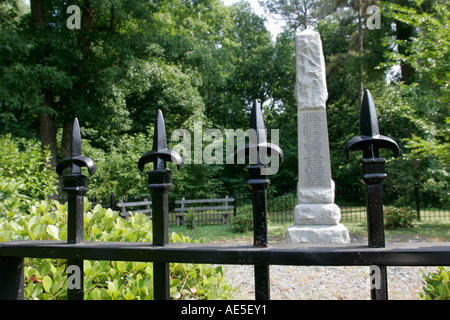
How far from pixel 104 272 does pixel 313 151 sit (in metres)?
6.27

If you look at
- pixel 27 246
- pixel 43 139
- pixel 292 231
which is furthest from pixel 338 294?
pixel 43 139

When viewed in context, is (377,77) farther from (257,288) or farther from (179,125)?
(257,288)

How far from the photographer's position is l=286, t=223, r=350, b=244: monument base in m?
7.00

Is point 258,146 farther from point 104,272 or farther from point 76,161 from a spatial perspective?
point 104,272

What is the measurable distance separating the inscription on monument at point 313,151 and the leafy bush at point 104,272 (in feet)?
17.3

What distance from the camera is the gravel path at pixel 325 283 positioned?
181 inches

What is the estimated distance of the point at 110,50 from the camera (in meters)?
15.0

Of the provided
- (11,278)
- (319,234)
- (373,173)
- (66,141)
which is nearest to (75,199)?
(11,278)

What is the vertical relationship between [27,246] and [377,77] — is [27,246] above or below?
below

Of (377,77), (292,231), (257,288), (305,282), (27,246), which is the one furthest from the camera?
(377,77)

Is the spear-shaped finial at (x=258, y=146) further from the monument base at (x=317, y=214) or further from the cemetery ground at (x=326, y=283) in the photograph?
the monument base at (x=317, y=214)

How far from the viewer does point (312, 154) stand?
7.62 metres

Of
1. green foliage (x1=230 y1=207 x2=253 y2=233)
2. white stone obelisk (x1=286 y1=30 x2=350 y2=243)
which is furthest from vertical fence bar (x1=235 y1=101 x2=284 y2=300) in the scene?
green foliage (x1=230 y1=207 x2=253 y2=233)
